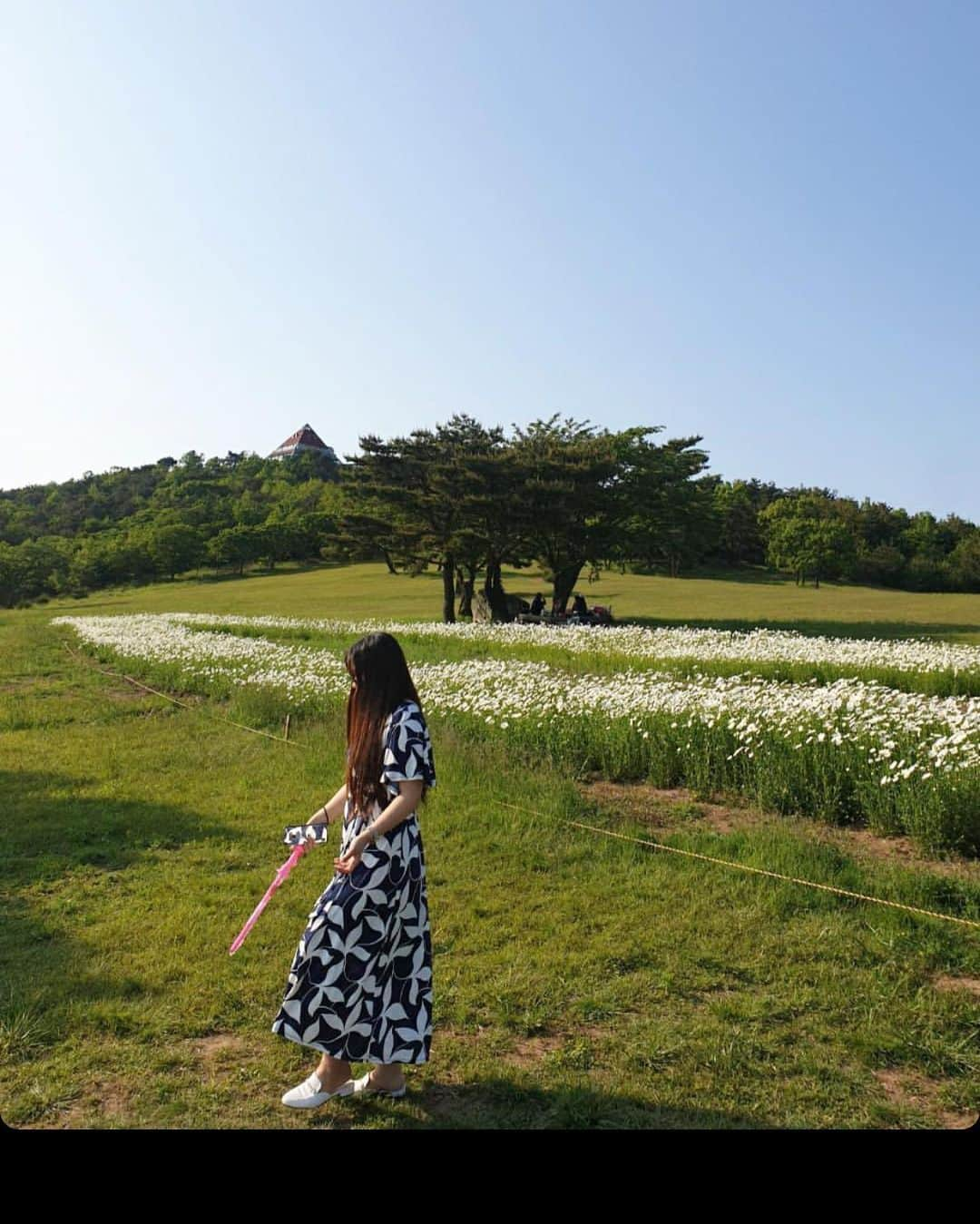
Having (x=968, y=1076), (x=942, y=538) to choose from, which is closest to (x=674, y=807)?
(x=968, y=1076)

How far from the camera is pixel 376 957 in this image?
3.83 m

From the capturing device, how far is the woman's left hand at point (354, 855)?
383 cm

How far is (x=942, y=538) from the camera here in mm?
83875

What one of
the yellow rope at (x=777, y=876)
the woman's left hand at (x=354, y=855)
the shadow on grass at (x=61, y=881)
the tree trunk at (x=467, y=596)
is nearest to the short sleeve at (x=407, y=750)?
the woman's left hand at (x=354, y=855)

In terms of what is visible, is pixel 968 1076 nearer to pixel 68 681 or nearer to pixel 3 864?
pixel 3 864

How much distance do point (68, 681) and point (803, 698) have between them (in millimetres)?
14822

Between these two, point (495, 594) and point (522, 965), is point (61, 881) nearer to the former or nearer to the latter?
point (522, 965)

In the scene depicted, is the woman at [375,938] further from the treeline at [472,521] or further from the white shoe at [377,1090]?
the treeline at [472,521]

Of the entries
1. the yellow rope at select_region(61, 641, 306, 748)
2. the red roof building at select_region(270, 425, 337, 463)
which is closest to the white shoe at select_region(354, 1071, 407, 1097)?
the yellow rope at select_region(61, 641, 306, 748)

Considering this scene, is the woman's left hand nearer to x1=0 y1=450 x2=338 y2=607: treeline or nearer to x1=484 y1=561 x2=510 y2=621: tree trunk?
x1=484 y1=561 x2=510 y2=621: tree trunk

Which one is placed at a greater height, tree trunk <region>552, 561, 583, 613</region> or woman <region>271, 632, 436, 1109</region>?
A: tree trunk <region>552, 561, 583, 613</region>

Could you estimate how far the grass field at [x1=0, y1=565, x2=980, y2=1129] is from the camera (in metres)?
3.76

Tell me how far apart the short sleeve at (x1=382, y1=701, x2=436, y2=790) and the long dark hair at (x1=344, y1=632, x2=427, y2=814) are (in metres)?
0.05

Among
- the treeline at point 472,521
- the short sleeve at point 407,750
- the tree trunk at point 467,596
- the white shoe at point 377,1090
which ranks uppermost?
the treeline at point 472,521
